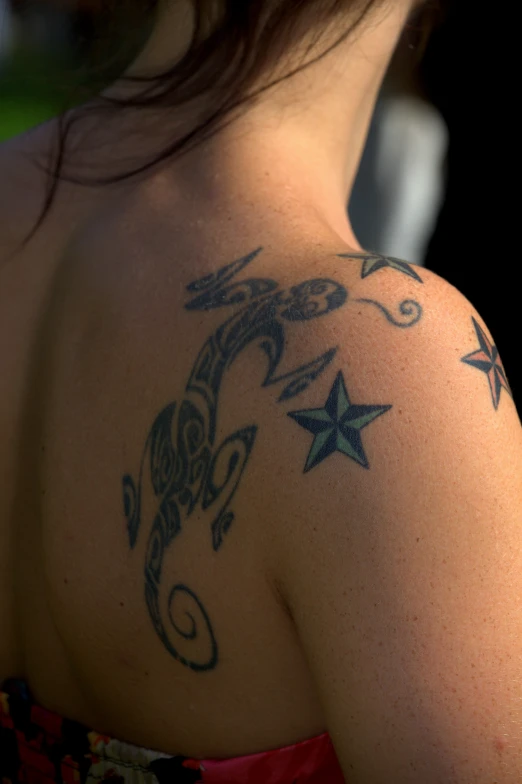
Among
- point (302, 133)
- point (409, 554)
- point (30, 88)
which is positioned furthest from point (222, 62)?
point (30, 88)

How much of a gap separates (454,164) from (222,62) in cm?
232

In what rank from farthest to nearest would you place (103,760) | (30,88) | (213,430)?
(30,88), (103,760), (213,430)

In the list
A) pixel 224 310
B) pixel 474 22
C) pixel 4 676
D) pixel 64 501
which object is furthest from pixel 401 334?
pixel 474 22

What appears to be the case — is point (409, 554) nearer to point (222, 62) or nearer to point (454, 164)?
point (222, 62)

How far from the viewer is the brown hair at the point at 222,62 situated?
1.18 meters

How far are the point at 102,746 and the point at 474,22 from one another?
2.76 m

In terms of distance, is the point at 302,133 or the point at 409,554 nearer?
the point at 409,554

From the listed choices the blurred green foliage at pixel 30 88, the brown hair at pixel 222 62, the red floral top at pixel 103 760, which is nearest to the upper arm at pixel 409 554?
the red floral top at pixel 103 760

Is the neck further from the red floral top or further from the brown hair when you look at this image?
the red floral top

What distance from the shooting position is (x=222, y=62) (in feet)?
3.90

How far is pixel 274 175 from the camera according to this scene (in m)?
1.16

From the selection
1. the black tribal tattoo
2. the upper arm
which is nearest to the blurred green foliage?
the black tribal tattoo

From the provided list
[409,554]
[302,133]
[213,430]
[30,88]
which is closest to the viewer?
[409,554]

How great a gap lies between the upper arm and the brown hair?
0.48 metres
